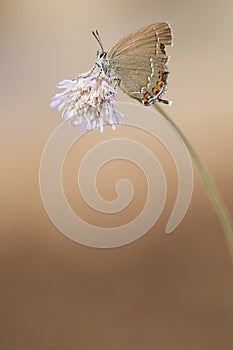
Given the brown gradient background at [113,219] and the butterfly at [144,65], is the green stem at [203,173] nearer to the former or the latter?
the butterfly at [144,65]

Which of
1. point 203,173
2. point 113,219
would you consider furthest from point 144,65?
point 113,219

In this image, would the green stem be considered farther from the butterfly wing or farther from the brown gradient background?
the brown gradient background

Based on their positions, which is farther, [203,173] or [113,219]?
[113,219]

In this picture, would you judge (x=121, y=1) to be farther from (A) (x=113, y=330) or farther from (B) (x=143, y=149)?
(A) (x=113, y=330)

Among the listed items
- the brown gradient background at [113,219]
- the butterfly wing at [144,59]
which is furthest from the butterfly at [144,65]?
the brown gradient background at [113,219]

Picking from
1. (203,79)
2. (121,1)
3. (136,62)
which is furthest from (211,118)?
(136,62)

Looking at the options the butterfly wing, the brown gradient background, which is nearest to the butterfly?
the butterfly wing

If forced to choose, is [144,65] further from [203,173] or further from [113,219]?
[113,219]
